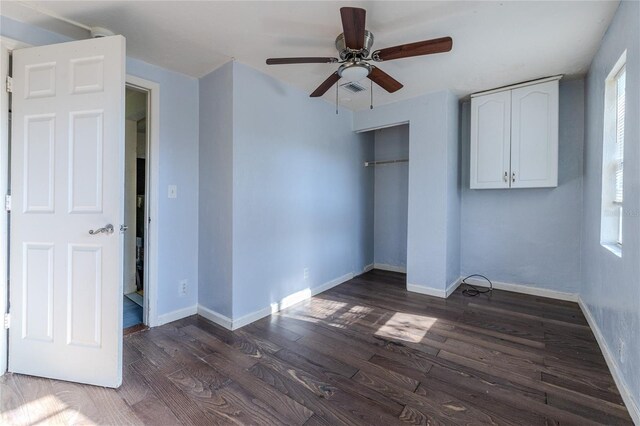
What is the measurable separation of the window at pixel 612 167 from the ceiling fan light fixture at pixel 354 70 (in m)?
1.69

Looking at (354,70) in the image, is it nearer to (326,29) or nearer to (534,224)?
(326,29)

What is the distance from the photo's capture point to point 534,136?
119 inches

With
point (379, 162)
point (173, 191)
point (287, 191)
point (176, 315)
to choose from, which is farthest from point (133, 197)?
point (379, 162)

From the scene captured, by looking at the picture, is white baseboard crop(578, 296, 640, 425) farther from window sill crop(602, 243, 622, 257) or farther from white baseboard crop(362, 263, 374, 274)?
white baseboard crop(362, 263, 374, 274)

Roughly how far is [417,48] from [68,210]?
2.36 metres

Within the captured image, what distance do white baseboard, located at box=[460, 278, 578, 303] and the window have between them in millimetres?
1322

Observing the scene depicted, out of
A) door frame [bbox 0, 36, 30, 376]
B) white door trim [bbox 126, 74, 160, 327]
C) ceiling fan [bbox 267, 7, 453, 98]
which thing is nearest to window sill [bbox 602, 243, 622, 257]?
ceiling fan [bbox 267, 7, 453, 98]

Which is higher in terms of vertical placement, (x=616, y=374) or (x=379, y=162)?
(x=379, y=162)

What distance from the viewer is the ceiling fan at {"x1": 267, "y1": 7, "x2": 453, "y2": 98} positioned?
160 cm

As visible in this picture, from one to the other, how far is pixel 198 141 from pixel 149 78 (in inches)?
24.7

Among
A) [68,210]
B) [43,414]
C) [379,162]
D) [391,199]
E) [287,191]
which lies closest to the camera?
[43,414]

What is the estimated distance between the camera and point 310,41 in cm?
213

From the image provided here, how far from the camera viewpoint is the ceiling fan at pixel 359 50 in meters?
1.60

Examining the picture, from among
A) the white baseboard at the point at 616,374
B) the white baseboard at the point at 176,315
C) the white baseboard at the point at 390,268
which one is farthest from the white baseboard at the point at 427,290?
the white baseboard at the point at 176,315
